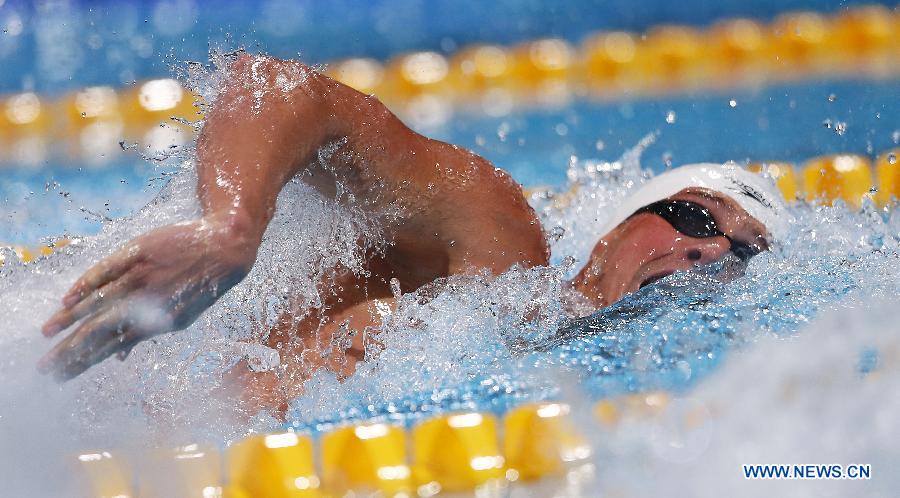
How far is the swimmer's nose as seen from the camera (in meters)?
1.69

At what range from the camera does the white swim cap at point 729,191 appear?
A: 1.76 metres

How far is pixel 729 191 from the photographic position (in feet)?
5.80

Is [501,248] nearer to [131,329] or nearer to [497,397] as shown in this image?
[497,397]

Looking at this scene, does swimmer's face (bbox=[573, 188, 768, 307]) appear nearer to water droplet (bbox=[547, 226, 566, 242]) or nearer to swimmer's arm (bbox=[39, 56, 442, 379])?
water droplet (bbox=[547, 226, 566, 242])

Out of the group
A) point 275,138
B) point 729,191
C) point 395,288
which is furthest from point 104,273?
point 729,191

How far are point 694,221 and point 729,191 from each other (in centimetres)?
10

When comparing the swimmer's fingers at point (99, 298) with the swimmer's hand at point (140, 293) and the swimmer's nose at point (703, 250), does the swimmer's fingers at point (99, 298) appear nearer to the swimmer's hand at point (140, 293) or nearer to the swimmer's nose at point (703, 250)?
the swimmer's hand at point (140, 293)

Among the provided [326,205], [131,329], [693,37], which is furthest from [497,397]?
[693,37]

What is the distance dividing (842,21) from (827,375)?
260 cm

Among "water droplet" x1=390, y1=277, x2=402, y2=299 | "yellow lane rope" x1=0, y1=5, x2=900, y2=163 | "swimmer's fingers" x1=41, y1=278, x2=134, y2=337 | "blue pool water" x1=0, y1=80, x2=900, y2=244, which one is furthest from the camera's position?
"yellow lane rope" x1=0, y1=5, x2=900, y2=163

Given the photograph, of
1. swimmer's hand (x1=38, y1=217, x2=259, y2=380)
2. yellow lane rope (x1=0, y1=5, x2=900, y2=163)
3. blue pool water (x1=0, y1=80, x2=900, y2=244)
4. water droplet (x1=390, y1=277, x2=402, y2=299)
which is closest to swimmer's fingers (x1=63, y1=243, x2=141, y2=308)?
swimmer's hand (x1=38, y1=217, x2=259, y2=380)

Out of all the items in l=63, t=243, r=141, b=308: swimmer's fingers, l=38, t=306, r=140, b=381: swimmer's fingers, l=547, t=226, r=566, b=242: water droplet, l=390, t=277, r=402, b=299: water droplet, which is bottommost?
l=38, t=306, r=140, b=381: swimmer's fingers

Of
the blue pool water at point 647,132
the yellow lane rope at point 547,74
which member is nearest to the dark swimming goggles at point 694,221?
the blue pool water at point 647,132

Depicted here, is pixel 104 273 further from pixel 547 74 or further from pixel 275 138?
pixel 547 74
